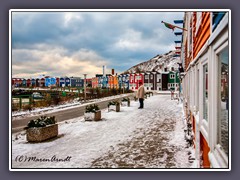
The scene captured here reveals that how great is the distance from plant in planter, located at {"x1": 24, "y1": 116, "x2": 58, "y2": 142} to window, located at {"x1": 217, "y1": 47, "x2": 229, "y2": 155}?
4.34 meters

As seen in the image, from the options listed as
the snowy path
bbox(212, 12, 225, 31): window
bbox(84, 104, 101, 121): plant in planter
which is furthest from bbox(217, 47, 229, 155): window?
bbox(84, 104, 101, 121): plant in planter

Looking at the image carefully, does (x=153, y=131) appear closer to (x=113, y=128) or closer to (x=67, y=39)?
(x=113, y=128)

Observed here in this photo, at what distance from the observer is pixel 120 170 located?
3.86 m

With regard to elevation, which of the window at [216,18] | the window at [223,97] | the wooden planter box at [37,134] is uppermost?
the window at [216,18]

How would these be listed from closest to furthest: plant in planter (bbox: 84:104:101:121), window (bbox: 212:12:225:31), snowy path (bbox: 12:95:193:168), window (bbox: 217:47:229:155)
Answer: window (bbox: 212:12:225:31) → window (bbox: 217:47:229:155) → snowy path (bbox: 12:95:193:168) → plant in planter (bbox: 84:104:101:121)

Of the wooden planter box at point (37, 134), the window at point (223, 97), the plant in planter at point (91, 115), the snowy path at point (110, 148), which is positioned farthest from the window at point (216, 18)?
the plant in planter at point (91, 115)

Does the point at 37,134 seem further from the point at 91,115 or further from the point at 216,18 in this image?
the point at 216,18

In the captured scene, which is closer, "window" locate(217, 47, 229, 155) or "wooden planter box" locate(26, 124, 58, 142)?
"window" locate(217, 47, 229, 155)

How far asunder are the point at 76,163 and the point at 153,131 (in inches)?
126

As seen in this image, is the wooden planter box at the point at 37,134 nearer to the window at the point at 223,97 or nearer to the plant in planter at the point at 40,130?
the plant in planter at the point at 40,130

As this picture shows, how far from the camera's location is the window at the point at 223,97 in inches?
110

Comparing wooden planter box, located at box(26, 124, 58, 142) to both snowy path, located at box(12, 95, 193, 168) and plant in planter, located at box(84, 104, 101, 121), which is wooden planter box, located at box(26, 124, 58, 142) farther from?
plant in planter, located at box(84, 104, 101, 121)

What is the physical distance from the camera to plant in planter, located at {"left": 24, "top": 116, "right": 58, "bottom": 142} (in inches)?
226

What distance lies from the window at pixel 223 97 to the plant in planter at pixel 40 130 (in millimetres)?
4343
